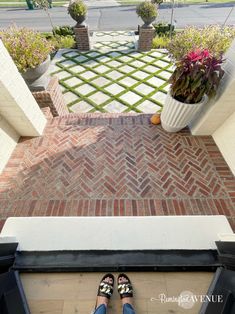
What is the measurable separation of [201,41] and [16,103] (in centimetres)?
415

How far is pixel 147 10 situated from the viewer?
6867 mm

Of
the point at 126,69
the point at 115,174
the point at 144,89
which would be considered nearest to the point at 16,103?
the point at 115,174

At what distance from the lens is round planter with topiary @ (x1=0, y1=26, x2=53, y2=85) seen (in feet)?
10.9

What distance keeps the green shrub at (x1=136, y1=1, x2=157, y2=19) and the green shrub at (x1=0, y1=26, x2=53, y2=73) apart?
5024 millimetres

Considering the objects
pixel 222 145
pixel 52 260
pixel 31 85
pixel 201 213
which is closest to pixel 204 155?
pixel 222 145

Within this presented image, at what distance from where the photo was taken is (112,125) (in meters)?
3.84

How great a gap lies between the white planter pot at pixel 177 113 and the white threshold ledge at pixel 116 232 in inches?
65.6

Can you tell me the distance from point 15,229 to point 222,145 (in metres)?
3.29

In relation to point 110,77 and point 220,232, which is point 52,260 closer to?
point 220,232

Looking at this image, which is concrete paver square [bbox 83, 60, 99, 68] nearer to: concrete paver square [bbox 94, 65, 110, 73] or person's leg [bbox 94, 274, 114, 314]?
concrete paver square [bbox 94, 65, 110, 73]

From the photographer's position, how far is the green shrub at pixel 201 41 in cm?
414

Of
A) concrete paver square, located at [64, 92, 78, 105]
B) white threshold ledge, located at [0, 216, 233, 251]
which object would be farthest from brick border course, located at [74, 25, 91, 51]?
white threshold ledge, located at [0, 216, 233, 251]

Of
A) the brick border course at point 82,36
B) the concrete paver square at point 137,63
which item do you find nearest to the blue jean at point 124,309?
the concrete paver square at point 137,63

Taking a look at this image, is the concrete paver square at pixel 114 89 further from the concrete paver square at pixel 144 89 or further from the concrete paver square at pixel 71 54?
the concrete paver square at pixel 71 54
